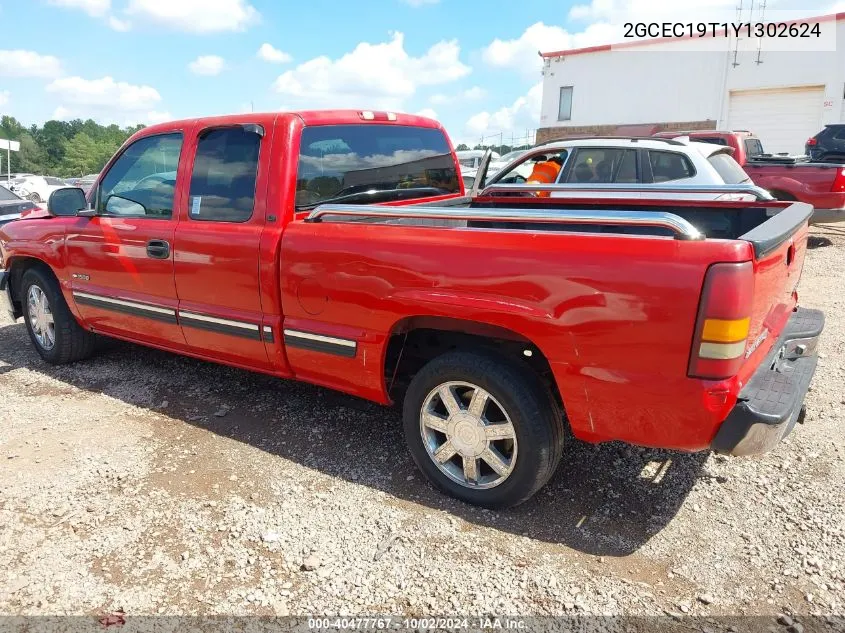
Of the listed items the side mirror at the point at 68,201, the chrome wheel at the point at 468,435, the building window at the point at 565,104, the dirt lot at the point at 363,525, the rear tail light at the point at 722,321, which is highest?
the building window at the point at 565,104

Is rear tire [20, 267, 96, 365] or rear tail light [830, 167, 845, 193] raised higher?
rear tail light [830, 167, 845, 193]

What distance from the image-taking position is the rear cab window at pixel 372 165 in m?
3.59

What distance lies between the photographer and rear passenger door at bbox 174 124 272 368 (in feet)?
11.5

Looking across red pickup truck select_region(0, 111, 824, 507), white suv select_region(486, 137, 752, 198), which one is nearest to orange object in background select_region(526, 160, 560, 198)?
white suv select_region(486, 137, 752, 198)

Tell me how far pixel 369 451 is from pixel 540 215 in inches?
67.1

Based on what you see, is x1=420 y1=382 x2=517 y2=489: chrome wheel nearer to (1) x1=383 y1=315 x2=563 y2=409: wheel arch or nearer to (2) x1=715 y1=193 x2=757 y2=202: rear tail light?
(1) x1=383 y1=315 x2=563 y2=409: wheel arch

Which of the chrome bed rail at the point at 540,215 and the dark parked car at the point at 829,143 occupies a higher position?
the dark parked car at the point at 829,143

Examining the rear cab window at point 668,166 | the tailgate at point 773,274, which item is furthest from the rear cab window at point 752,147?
the tailgate at point 773,274

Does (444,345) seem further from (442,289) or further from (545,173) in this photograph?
(545,173)

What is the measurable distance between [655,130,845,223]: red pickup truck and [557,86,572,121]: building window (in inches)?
654

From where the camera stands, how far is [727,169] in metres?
→ 7.07

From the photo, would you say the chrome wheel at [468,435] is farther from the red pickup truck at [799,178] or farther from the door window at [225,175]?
the red pickup truck at [799,178]

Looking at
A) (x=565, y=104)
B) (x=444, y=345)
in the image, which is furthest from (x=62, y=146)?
(x=444, y=345)

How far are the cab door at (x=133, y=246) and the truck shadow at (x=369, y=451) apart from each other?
496mm
